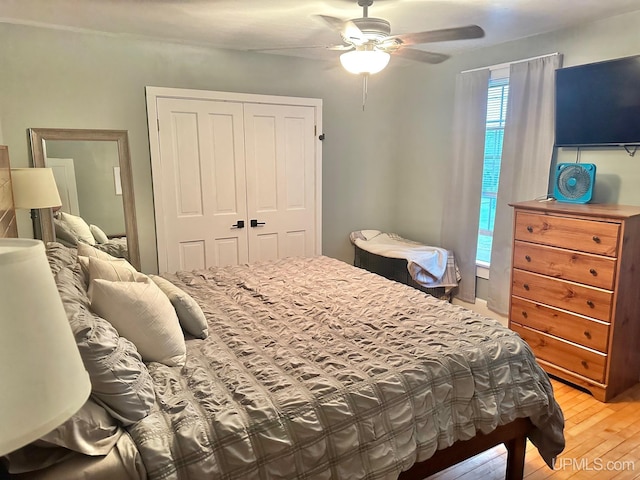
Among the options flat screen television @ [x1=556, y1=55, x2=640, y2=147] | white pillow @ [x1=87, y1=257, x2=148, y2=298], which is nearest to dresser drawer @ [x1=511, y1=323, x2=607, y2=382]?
flat screen television @ [x1=556, y1=55, x2=640, y2=147]

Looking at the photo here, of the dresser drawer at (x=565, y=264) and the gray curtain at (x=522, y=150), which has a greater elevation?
the gray curtain at (x=522, y=150)

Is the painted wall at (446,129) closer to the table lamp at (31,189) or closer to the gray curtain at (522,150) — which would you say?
the gray curtain at (522,150)

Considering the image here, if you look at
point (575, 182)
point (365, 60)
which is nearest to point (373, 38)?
point (365, 60)

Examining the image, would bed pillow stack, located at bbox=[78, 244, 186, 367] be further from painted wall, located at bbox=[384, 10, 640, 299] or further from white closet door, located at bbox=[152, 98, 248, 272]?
painted wall, located at bbox=[384, 10, 640, 299]

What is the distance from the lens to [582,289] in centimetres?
287

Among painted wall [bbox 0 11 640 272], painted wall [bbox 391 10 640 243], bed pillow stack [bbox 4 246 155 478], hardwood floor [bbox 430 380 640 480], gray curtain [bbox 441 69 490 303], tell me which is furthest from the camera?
gray curtain [bbox 441 69 490 303]

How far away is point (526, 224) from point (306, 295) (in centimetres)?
169

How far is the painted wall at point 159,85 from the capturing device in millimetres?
3209

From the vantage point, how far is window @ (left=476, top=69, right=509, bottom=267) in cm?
381

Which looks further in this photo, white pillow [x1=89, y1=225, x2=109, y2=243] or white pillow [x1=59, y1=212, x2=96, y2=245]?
white pillow [x1=89, y1=225, x2=109, y2=243]

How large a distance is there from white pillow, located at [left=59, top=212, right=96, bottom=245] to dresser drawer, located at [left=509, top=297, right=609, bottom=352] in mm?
3369

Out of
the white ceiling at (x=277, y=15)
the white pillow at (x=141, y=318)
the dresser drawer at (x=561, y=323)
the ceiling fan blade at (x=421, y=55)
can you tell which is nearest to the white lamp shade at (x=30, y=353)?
the white pillow at (x=141, y=318)

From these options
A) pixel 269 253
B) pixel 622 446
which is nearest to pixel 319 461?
pixel 622 446

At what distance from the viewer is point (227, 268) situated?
3.31 meters
